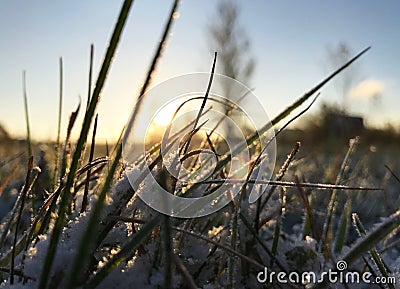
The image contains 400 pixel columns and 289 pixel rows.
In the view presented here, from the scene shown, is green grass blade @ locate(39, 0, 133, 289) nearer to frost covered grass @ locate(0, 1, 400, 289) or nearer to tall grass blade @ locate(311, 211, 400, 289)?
frost covered grass @ locate(0, 1, 400, 289)

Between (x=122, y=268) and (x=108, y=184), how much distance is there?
0.73 feet

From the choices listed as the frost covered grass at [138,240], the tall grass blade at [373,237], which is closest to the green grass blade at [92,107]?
the frost covered grass at [138,240]

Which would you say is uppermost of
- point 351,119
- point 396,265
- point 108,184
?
point 351,119

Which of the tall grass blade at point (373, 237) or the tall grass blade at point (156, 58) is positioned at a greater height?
the tall grass blade at point (156, 58)

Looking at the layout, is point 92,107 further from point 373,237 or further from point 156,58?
point 373,237

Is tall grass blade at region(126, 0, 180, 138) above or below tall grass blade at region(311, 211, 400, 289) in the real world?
above

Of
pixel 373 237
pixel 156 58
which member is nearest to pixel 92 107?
pixel 156 58

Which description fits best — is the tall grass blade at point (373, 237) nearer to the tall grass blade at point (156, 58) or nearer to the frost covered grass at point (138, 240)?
the frost covered grass at point (138, 240)

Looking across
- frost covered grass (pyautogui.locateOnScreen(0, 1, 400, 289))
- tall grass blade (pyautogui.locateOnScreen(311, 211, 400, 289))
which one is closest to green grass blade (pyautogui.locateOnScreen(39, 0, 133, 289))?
frost covered grass (pyautogui.locateOnScreen(0, 1, 400, 289))

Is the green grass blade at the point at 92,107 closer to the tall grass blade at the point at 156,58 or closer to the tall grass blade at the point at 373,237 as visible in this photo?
the tall grass blade at the point at 156,58

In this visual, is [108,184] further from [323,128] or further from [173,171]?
[323,128]

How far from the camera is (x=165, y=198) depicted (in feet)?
1.33

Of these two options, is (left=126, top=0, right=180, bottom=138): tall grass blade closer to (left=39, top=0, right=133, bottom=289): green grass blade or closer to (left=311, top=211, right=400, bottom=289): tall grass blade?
(left=39, top=0, right=133, bottom=289): green grass blade

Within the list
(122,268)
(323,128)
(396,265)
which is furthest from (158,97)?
(323,128)
